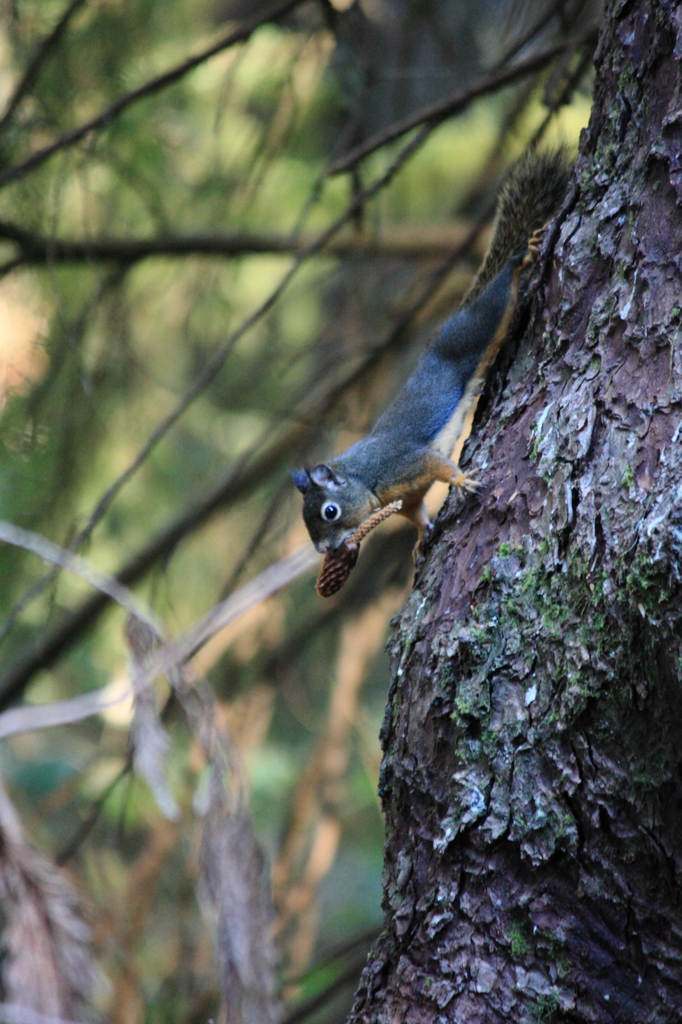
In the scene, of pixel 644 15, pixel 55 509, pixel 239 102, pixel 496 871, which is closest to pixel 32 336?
pixel 55 509

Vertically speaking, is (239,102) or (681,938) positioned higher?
(239,102)

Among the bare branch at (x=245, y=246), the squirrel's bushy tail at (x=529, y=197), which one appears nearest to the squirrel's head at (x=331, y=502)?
the squirrel's bushy tail at (x=529, y=197)

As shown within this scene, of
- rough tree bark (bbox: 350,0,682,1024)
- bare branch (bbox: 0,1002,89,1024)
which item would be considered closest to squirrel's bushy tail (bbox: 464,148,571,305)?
rough tree bark (bbox: 350,0,682,1024)

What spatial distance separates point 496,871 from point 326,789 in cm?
232

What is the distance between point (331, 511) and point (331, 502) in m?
0.03

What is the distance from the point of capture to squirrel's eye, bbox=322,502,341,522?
90.3 inches

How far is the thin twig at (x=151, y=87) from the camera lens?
2389mm

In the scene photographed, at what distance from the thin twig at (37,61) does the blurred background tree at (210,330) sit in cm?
1

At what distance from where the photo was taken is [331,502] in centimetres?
232

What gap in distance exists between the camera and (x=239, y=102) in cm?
360

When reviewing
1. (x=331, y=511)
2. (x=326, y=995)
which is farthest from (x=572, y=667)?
(x=326, y=995)

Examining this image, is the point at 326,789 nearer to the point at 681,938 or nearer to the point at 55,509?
the point at 55,509

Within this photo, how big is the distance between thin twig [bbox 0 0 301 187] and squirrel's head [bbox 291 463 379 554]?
1112 millimetres

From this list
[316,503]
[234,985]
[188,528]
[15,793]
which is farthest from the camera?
[15,793]
